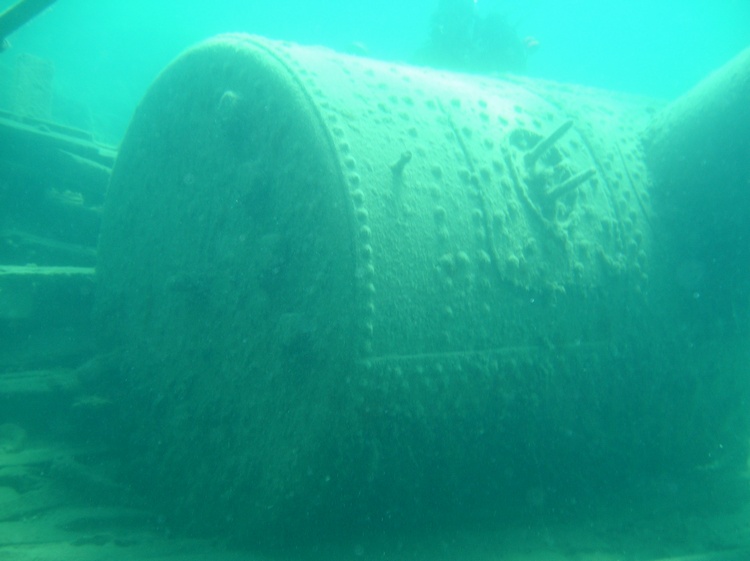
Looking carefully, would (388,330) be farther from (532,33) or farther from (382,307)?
(532,33)

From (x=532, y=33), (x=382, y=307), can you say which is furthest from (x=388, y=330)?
(x=532, y=33)

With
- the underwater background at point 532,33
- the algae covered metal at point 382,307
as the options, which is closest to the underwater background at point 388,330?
the algae covered metal at point 382,307

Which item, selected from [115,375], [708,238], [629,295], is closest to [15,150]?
[115,375]

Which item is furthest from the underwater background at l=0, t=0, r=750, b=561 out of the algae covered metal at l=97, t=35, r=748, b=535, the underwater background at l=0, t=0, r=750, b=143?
the underwater background at l=0, t=0, r=750, b=143

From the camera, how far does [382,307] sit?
2.20 m

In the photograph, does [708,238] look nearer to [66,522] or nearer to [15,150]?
[66,522]

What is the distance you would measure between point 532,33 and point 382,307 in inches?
3147

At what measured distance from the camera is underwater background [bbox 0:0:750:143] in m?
55.9

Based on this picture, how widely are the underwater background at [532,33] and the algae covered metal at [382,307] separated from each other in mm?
55566

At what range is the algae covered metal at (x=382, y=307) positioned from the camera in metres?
2.25

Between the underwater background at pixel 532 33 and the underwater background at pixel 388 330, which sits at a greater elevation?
the underwater background at pixel 532 33

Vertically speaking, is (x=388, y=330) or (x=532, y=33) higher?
(x=532, y=33)

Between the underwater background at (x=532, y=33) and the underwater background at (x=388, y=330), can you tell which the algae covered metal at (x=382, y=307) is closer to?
the underwater background at (x=388, y=330)

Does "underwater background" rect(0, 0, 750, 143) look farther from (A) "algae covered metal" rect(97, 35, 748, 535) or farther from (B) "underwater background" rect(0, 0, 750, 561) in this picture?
(A) "algae covered metal" rect(97, 35, 748, 535)
